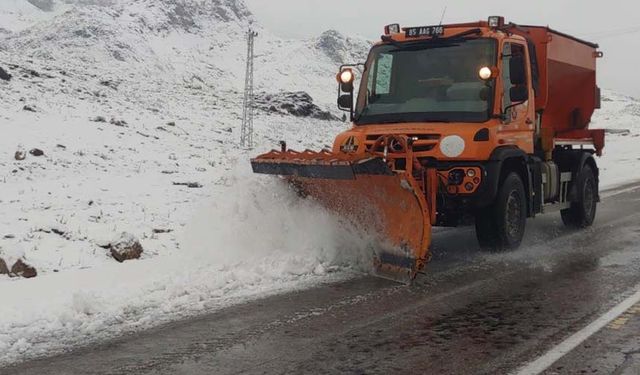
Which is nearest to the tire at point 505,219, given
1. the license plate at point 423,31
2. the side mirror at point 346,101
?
the license plate at point 423,31

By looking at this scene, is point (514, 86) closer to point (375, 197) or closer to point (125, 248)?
point (375, 197)

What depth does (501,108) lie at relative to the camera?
290 inches

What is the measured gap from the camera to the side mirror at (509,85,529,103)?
7.36m

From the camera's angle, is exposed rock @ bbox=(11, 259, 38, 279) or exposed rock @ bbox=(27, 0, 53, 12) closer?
exposed rock @ bbox=(11, 259, 38, 279)

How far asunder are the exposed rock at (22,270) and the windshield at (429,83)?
165 inches

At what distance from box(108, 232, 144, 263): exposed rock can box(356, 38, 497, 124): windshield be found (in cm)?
319

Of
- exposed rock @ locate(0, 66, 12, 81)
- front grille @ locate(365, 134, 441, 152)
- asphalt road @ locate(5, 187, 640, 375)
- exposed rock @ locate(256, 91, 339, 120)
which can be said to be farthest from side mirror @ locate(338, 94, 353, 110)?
exposed rock @ locate(256, 91, 339, 120)

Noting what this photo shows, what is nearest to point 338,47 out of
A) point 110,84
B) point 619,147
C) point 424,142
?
point 619,147

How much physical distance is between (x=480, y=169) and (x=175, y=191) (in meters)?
7.24

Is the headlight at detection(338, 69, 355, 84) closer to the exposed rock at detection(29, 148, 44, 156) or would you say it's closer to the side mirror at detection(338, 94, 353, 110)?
the side mirror at detection(338, 94, 353, 110)

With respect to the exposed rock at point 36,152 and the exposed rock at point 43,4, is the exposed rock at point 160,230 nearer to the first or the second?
the exposed rock at point 36,152

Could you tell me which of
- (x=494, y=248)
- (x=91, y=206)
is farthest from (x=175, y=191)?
(x=494, y=248)

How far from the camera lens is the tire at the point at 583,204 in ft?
32.7

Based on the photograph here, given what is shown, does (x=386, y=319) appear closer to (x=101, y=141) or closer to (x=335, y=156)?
(x=335, y=156)
